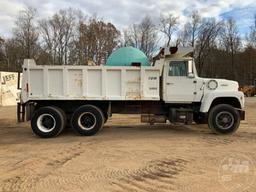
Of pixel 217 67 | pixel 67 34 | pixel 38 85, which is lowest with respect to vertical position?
pixel 38 85

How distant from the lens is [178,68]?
11.7 metres

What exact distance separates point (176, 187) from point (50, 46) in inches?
2232

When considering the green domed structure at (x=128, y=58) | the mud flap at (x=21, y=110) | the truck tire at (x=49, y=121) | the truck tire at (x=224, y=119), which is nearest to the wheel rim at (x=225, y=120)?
the truck tire at (x=224, y=119)

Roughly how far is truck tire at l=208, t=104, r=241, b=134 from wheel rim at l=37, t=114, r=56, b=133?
205 inches

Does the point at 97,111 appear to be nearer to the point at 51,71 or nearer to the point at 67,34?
the point at 51,71

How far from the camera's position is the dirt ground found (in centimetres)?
597

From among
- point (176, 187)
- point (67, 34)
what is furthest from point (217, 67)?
point (176, 187)

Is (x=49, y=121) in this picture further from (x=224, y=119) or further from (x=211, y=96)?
(x=224, y=119)

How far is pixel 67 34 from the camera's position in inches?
2452

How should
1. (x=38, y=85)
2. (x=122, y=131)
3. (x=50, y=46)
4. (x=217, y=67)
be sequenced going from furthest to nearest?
(x=217, y=67), (x=50, y=46), (x=122, y=131), (x=38, y=85)

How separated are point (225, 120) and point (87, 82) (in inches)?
187

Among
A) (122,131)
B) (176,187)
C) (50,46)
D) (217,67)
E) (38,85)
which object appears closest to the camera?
(176,187)

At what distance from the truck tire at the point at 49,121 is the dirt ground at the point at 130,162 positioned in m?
0.25

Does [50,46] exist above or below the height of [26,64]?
above
